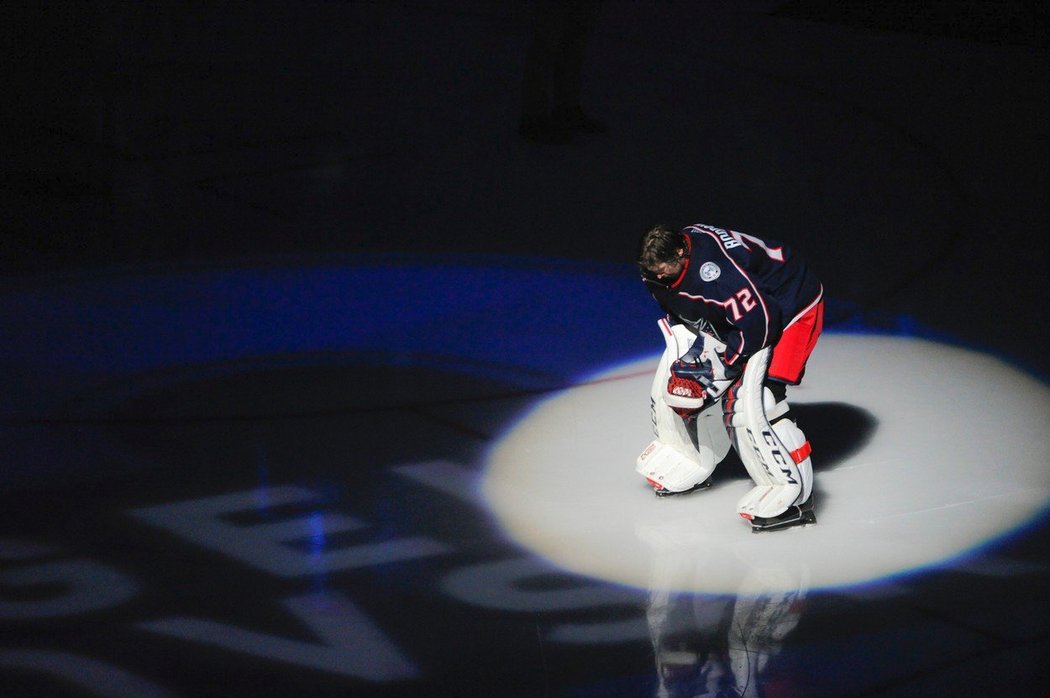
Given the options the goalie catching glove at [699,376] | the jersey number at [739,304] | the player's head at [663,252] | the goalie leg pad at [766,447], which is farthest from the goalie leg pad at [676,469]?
the player's head at [663,252]

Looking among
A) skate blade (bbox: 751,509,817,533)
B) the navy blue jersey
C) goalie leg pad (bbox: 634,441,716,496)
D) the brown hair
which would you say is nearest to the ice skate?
skate blade (bbox: 751,509,817,533)

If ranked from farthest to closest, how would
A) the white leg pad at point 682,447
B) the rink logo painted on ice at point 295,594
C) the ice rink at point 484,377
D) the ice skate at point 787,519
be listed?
the white leg pad at point 682,447 → the ice skate at point 787,519 → the ice rink at point 484,377 → the rink logo painted on ice at point 295,594

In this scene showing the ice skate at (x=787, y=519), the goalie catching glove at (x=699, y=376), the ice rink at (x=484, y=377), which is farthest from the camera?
the ice skate at (x=787, y=519)

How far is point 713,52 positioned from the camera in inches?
519

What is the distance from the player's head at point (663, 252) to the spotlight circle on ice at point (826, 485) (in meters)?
0.98

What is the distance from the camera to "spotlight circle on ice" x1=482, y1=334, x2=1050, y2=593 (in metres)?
4.80

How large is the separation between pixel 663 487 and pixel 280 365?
2271 mm

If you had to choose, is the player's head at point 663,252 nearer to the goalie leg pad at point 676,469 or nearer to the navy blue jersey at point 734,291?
the navy blue jersey at point 734,291

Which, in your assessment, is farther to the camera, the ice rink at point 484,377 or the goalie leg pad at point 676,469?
the goalie leg pad at point 676,469

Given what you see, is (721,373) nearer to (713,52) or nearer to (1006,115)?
(1006,115)

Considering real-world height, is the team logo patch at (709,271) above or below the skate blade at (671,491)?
above

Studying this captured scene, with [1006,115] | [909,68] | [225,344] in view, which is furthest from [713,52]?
[225,344]

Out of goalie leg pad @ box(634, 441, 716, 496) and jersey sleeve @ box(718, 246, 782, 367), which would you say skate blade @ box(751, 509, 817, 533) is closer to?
goalie leg pad @ box(634, 441, 716, 496)

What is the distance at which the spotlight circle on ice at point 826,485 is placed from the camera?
4.80 metres
